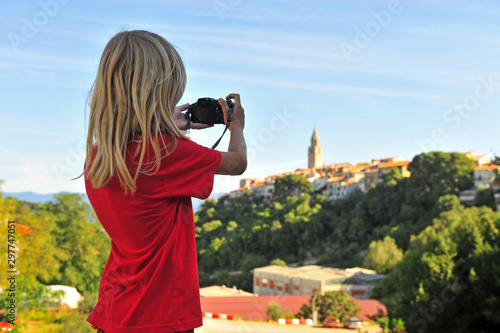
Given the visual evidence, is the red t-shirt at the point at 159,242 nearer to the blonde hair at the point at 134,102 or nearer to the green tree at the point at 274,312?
the blonde hair at the point at 134,102

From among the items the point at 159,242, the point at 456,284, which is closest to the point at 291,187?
the point at 456,284

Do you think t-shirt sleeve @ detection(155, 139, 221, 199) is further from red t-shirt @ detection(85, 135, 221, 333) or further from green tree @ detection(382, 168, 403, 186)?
green tree @ detection(382, 168, 403, 186)

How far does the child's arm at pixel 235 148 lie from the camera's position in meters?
1.04

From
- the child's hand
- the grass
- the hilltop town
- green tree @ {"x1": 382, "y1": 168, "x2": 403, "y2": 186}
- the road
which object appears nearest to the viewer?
the child's hand

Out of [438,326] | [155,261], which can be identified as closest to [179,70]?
[155,261]

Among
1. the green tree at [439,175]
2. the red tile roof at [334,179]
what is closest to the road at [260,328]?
the green tree at [439,175]

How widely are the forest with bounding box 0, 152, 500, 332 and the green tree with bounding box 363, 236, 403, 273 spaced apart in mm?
70

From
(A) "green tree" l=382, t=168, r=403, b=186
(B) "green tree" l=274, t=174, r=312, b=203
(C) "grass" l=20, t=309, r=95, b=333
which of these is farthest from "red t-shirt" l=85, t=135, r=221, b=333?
(B) "green tree" l=274, t=174, r=312, b=203

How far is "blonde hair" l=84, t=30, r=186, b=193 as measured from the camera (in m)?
0.98

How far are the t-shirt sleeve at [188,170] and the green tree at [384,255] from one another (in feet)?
116

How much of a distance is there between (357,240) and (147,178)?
42283 millimetres

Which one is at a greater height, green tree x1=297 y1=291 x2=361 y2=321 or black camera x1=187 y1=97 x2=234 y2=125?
black camera x1=187 y1=97 x2=234 y2=125

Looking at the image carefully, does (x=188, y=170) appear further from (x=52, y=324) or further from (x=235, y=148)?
(x=52, y=324)

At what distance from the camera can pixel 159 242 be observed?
1011 millimetres
